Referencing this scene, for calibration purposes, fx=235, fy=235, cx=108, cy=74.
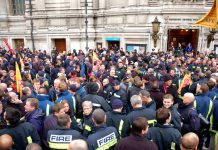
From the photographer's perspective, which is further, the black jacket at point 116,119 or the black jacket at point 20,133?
the black jacket at point 116,119

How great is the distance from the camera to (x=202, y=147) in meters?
6.24

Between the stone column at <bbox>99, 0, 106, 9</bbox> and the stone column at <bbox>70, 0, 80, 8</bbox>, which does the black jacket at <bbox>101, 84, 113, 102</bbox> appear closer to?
the stone column at <bbox>99, 0, 106, 9</bbox>

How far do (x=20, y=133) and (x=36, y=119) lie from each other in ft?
2.50

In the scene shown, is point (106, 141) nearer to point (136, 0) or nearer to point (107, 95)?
point (107, 95)

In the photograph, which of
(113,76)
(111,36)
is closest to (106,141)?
(113,76)

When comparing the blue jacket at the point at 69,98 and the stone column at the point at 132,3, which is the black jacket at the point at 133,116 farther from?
the stone column at the point at 132,3

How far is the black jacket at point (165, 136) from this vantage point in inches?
148

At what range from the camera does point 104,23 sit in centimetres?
2311

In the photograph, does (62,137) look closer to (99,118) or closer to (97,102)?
(99,118)

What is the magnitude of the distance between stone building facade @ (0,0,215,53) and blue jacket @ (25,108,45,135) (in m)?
15.3

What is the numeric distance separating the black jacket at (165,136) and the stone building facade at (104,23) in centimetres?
1559

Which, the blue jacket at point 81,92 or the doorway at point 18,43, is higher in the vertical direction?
the doorway at point 18,43

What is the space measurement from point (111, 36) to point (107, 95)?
51.9 ft

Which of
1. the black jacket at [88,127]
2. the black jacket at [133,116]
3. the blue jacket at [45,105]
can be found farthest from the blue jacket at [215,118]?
the blue jacket at [45,105]
